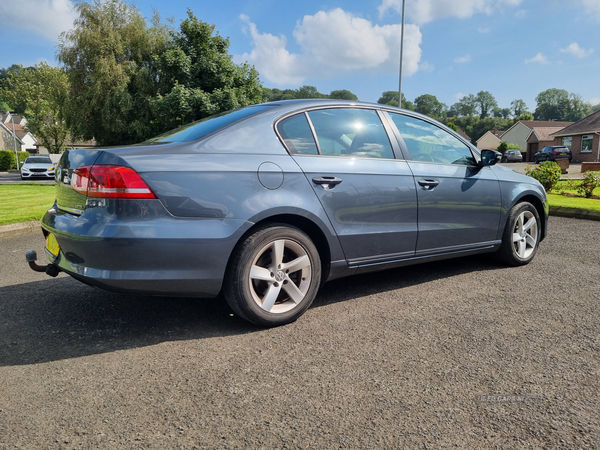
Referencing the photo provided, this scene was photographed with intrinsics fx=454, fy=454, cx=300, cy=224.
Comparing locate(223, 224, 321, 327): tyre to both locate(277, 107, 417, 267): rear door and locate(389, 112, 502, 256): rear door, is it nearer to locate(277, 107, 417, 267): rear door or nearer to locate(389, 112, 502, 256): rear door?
locate(277, 107, 417, 267): rear door

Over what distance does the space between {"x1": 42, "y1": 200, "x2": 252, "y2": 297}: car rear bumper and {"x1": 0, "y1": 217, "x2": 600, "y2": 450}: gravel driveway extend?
1.35ft

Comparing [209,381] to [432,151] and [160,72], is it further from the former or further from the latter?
[160,72]

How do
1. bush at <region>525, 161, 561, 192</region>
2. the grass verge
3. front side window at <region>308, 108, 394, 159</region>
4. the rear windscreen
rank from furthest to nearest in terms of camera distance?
bush at <region>525, 161, 561, 192</region>
the grass verge
front side window at <region>308, 108, 394, 159</region>
the rear windscreen

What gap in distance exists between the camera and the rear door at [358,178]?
10.8 ft

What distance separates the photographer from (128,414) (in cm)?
208

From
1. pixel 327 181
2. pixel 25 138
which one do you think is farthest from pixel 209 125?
pixel 25 138

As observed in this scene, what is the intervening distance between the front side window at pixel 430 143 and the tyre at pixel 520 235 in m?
0.81

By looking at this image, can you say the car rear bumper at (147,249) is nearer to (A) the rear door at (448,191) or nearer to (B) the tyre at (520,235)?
(A) the rear door at (448,191)

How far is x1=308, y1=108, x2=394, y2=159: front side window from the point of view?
3.46 metres

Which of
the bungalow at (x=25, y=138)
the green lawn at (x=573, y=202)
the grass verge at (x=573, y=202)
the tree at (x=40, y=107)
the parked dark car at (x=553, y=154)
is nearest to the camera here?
the grass verge at (x=573, y=202)

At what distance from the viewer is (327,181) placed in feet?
10.7

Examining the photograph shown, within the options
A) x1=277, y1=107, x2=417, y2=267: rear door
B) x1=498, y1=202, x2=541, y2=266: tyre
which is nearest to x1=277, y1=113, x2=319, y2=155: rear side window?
x1=277, y1=107, x2=417, y2=267: rear door

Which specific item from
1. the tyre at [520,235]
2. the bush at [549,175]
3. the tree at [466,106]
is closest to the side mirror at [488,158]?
the tyre at [520,235]

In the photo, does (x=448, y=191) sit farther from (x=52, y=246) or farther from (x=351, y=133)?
(x=52, y=246)
